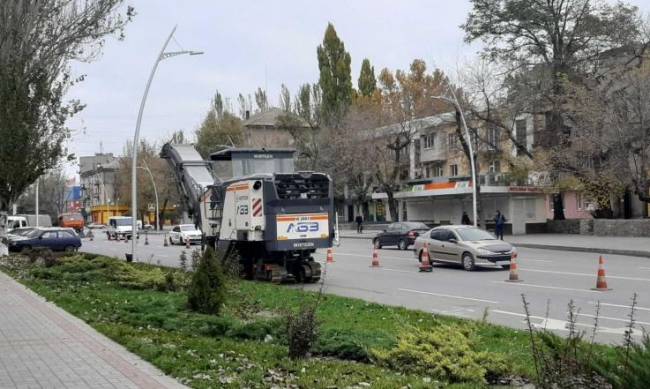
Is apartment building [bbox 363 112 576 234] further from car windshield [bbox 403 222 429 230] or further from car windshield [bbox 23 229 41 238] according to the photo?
car windshield [bbox 23 229 41 238]

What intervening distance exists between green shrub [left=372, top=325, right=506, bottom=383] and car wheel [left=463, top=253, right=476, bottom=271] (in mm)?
15195

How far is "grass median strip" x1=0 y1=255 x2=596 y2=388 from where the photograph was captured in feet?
24.1

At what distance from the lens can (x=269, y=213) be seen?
20.0 meters

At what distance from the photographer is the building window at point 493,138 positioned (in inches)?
1895

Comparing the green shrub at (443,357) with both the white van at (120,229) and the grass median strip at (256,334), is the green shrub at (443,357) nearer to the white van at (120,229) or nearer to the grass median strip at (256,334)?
the grass median strip at (256,334)

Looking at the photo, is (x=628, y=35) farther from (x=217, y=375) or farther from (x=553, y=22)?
(x=217, y=375)

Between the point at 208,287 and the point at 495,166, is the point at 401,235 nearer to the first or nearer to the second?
the point at 495,166

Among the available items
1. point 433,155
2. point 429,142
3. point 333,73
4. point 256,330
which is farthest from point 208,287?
point 333,73

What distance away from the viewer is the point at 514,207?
4988 cm

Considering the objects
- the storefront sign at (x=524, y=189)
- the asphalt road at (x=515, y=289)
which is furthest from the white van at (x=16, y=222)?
the asphalt road at (x=515, y=289)

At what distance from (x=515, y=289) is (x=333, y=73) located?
55.1 m

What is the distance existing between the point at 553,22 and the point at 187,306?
41052mm

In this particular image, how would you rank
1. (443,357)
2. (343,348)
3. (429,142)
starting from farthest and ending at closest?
(429,142) → (343,348) → (443,357)

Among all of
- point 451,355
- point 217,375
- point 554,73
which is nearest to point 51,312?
point 217,375
